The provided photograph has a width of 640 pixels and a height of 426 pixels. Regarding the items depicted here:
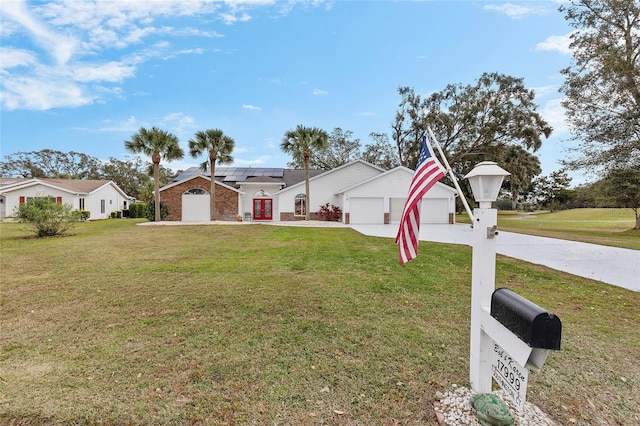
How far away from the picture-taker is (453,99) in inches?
1156

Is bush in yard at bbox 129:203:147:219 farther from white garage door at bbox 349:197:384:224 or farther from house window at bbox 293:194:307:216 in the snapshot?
white garage door at bbox 349:197:384:224

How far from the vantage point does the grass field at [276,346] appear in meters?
2.35

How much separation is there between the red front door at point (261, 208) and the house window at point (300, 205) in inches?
116

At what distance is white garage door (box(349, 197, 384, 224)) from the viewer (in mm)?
21641

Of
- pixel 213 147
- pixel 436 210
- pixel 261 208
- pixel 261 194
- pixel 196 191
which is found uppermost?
pixel 213 147

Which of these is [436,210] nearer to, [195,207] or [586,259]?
[586,259]

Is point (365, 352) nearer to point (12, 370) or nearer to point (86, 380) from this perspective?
point (86, 380)

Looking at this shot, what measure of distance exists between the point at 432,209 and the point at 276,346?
2063 centimetres

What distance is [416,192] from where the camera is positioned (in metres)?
2.69

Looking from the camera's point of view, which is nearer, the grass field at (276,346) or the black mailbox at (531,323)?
the black mailbox at (531,323)

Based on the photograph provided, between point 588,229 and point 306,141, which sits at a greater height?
point 306,141

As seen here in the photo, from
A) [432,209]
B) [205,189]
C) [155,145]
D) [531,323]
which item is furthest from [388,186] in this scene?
[531,323]

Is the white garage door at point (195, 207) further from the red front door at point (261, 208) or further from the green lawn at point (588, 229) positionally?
the green lawn at point (588, 229)

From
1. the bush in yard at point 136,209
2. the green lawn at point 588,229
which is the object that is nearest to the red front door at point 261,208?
the bush in yard at point 136,209
